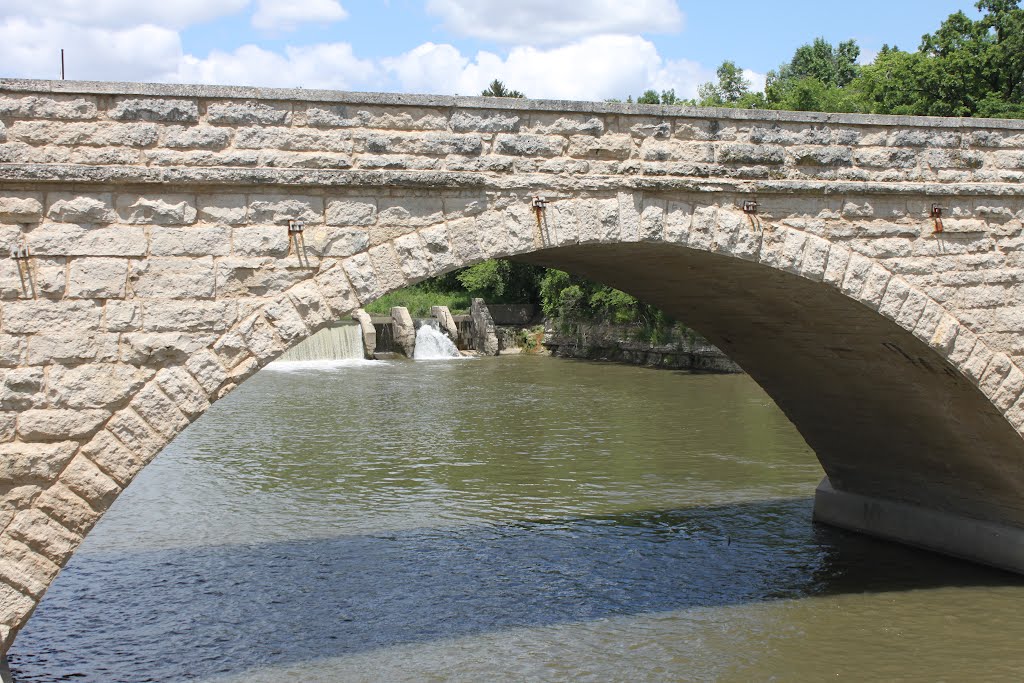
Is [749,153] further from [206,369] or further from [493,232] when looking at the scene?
[206,369]

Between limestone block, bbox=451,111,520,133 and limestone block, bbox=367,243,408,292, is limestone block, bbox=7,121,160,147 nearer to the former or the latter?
limestone block, bbox=367,243,408,292

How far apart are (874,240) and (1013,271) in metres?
1.35

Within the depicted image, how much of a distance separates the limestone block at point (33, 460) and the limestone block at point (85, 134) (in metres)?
1.71

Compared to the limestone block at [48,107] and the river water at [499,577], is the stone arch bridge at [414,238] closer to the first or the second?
the limestone block at [48,107]

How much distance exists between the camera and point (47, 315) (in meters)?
6.30

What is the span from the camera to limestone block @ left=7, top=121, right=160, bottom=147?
6.36m

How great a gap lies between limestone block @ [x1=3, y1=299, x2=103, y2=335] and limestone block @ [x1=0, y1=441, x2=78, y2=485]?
2.09ft

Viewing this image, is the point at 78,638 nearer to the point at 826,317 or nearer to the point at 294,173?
the point at 294,173

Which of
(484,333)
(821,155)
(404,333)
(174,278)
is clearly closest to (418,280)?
(174,278)

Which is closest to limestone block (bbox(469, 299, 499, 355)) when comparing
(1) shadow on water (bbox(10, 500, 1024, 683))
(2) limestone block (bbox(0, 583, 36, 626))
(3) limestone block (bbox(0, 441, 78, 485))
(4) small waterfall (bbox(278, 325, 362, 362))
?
(4) small waterfall (bbox(278, 325, 362, 362))

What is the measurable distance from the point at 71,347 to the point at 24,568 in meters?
1.22

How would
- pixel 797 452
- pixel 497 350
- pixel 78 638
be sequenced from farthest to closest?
pixel 497 350
pixel 797 452
pixel 78 638

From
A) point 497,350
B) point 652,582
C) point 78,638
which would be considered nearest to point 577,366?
point 497,350

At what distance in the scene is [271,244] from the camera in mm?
6691
